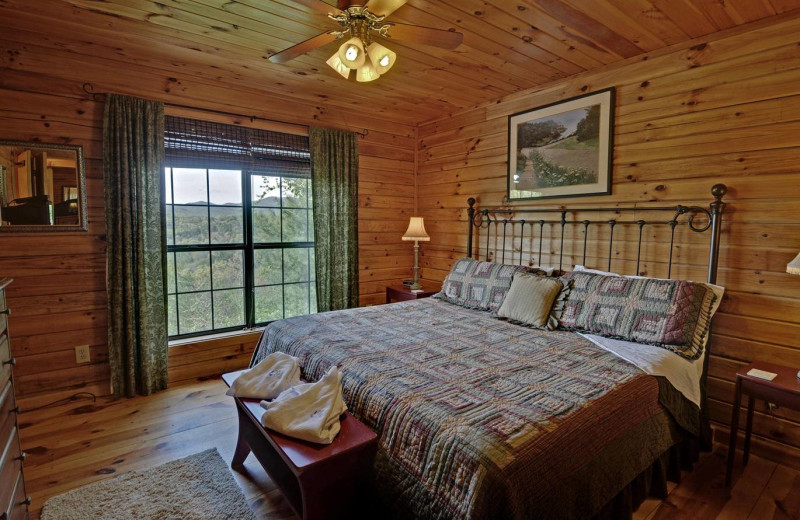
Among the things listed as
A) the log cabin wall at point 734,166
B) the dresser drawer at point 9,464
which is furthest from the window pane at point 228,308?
the log cabin wall at point 734,166

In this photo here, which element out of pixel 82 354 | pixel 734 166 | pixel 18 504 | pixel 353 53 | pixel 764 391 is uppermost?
pixel 353 53

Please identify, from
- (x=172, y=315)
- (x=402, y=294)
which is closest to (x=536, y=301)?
(x=402, y=294)

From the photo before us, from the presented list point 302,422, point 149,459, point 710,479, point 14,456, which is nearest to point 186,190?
point 149,459

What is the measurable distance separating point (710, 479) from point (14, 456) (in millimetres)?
3009

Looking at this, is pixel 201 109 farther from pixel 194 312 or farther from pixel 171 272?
pixel 194 312

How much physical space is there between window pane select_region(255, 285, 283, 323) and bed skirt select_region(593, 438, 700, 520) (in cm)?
295

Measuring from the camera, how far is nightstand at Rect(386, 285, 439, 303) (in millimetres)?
3766

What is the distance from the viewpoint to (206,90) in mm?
3176

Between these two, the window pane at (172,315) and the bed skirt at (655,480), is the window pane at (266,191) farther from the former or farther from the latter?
the bed skirt at (655,480)

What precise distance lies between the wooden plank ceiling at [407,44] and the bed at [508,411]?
3.27 feet

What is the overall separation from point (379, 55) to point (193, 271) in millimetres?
2369

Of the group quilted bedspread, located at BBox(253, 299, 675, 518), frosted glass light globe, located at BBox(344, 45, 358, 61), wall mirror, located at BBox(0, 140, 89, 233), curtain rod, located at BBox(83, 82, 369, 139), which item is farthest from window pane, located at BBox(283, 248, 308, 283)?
frosted glass light globe, located at BBox(344, 45, 358, 61)

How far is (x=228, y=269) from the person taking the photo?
3494 mm

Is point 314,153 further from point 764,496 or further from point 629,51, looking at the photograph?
point 764,496
